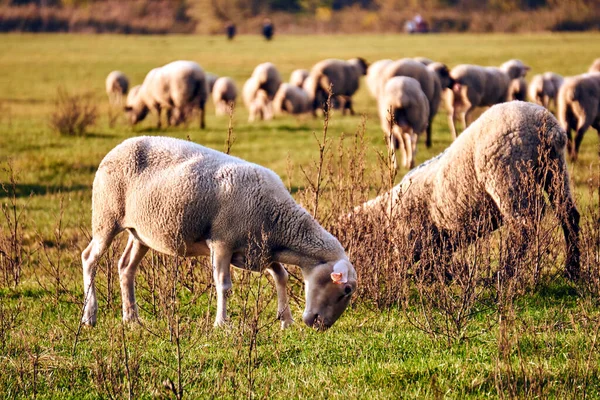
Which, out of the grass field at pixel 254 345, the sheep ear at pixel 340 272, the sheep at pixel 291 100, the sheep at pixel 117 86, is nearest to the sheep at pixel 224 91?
the sheep at pixel 291 100

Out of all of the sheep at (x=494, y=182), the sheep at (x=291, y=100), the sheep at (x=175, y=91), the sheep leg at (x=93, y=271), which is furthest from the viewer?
the sheep at (x=291, y=100)

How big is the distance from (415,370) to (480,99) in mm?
13755

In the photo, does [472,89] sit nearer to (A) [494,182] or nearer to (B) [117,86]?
(A) [494,182]

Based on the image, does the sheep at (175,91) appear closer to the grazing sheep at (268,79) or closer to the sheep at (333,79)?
the sheep at (333,79)

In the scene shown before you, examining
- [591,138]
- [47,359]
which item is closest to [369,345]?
[47,359]

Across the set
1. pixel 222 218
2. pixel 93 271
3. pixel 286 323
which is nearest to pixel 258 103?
pixel 93 271

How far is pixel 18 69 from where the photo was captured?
40.1 meters

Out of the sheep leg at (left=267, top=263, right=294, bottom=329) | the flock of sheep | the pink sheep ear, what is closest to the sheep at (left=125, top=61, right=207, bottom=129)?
the flock of sheep

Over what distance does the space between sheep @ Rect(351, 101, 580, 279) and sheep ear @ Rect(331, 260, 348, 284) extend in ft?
3.04

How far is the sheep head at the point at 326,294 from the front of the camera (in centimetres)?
612

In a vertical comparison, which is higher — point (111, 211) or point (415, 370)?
point (111, 211)

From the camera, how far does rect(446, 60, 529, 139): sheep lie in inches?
717

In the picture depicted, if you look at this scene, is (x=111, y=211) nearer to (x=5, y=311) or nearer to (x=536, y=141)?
(x=5, y=311)

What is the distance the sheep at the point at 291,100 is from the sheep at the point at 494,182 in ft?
53.8
